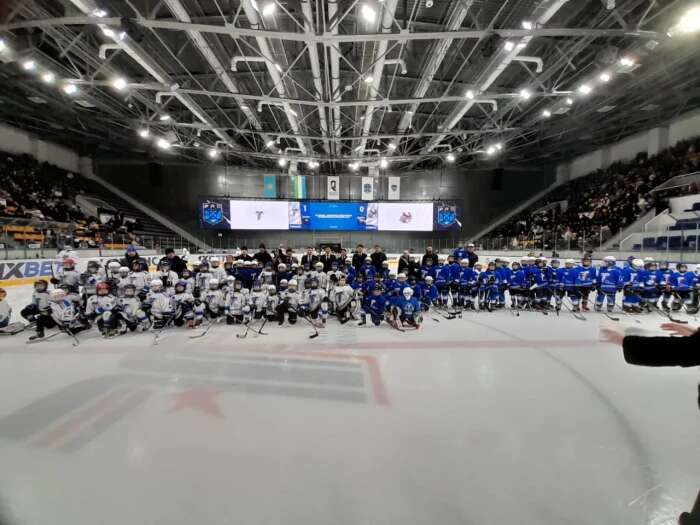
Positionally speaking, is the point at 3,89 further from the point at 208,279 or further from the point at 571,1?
the point at 571,1

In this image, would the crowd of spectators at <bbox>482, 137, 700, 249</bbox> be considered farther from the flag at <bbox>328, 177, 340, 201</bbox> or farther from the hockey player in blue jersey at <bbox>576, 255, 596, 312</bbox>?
the flag at <bbox>328, 177, 340, 201</bbox>

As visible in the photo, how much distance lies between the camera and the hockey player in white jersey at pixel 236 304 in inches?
271

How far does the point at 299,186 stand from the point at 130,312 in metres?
18.7

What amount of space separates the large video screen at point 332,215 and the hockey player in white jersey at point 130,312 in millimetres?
15775

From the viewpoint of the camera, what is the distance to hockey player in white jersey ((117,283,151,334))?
625 cm

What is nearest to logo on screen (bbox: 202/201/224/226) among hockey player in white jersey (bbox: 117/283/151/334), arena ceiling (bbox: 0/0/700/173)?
arena ceiling (bbox: 0/0/700/173)

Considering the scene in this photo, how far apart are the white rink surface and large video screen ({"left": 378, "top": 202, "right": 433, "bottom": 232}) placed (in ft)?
57.3

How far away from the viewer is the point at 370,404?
11.6 ft

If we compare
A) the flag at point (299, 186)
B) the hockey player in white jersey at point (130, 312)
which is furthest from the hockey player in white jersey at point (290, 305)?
the flag at point (299, 186)

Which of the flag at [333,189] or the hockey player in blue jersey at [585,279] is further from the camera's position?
the flag at [333,189]

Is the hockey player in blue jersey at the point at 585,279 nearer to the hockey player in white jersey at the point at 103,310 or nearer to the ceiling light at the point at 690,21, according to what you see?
the ceiling light at the point at 690,21

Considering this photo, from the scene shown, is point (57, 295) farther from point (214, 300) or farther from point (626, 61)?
point (626, 61)

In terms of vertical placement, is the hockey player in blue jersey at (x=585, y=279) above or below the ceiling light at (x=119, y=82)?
below

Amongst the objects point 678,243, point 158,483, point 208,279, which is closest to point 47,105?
point 208,279
